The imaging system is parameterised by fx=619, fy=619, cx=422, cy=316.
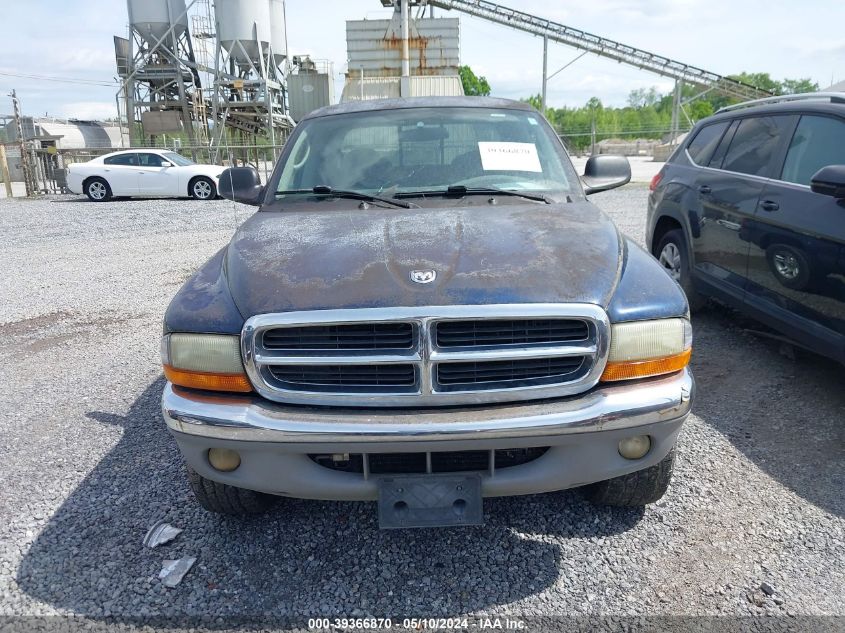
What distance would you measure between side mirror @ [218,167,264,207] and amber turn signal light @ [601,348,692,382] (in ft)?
7.95

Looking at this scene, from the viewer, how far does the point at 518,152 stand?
3.62 m

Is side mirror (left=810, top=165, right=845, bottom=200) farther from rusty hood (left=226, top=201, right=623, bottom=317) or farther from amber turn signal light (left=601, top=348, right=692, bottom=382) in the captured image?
amber turn signal light (left=601, top=348, right=692, bottom=382)

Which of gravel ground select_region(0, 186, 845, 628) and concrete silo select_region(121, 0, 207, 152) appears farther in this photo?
concrete silo select_region(121, 0, 207, 152)

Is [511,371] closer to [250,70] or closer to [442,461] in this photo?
[442,461]

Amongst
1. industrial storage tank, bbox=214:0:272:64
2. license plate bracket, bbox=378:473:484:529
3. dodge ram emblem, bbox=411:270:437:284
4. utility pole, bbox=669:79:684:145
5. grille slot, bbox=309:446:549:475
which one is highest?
industrial storage tank, bbox=214:0:272:64

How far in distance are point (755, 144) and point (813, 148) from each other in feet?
2.15

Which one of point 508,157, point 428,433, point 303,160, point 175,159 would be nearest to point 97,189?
point 175,159

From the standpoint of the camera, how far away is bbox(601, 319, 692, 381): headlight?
2270 mm

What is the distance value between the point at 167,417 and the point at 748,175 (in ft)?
14.2

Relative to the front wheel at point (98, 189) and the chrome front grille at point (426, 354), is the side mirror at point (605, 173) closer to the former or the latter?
the chrome front grille at point (426, 354)

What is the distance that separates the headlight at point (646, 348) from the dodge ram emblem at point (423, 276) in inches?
27.0

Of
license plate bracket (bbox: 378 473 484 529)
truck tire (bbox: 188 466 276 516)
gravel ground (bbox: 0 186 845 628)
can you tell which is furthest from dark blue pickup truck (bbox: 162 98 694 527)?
gravel ground (bbox: 0 186 845 628)

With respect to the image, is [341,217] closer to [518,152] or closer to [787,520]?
[518,152]

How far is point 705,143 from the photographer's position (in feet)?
18.2
